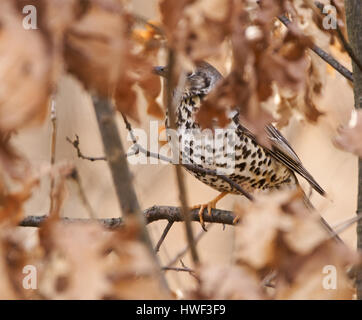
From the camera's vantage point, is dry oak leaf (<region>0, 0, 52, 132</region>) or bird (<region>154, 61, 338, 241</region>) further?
bird (<region>154, 61, 338, 241</region>)

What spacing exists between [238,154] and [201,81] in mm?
594

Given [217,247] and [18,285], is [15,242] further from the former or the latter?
[217,247]

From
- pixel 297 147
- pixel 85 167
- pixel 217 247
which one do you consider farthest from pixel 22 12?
pixel 297 147

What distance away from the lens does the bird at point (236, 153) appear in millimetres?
3686

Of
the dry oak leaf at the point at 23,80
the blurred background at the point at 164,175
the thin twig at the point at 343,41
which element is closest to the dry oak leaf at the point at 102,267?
the dry oak leaf at the point at 23,80

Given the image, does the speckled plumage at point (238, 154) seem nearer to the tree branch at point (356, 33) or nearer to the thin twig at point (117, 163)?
the tree branch at point (356, 33)

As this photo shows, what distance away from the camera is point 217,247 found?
5.98 meters

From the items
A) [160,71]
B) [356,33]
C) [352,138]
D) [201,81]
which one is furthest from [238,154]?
[352,138]

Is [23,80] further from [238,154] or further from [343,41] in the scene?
[238,154]

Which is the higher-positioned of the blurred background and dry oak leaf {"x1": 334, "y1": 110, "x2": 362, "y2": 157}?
the blurred background

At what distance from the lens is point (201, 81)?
402cm

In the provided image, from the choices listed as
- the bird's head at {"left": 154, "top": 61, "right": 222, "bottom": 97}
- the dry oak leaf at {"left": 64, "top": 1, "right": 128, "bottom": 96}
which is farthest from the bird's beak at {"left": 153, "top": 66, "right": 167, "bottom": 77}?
the dry oak leaf at {"left": 64, "top": 1, "right": 128, "bottom": 96}

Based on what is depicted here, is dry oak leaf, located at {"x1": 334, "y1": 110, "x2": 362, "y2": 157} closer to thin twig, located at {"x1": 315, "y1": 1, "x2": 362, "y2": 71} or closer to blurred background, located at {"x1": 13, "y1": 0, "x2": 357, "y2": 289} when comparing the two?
thin twig, located at {"x1": 315, "y1": 1, "x2": 362, "y2": 71}

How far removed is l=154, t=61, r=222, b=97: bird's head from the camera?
3.91 metres
